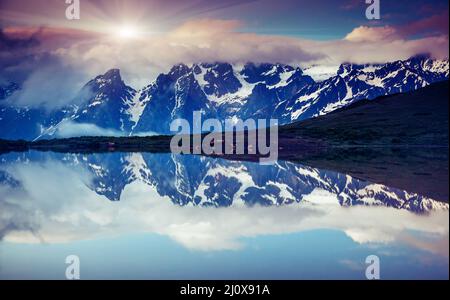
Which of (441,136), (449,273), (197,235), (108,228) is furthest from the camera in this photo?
(441,136)

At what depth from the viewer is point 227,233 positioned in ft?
94.0

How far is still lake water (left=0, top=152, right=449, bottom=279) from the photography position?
21.4 metres

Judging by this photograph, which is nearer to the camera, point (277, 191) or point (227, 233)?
point (227, 233)

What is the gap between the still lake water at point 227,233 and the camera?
2141 centimetres

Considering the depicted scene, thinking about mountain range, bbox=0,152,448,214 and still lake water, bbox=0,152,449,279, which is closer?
still lake water, bbox=0,152,449,279

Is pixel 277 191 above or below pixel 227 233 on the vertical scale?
above

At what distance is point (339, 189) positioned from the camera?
47.4 meters

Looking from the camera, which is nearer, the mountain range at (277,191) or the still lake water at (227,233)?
the still lake water at (227,233)

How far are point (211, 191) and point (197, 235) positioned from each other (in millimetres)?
24504

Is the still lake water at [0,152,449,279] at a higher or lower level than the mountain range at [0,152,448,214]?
lower

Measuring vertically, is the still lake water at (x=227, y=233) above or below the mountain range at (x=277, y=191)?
below
